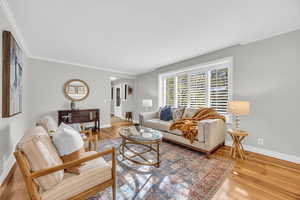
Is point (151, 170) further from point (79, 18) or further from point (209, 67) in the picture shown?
point (209, 67)

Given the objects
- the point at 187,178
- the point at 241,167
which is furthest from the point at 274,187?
the point at 187,178

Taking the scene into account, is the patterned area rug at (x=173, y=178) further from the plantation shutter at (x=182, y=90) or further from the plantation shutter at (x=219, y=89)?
the plantation shutter at (x=182, y=90)

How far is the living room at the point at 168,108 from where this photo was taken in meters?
1.39

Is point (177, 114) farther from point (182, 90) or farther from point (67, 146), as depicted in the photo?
point (67, 146)

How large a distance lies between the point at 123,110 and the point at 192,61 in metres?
4.45

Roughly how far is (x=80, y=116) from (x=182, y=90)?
3.58 metres

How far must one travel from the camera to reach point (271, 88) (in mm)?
2293

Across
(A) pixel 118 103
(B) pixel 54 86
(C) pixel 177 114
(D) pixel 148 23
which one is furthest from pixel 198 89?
(A) pixel 118 103

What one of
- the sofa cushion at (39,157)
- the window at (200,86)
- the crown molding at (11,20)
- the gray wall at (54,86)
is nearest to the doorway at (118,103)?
the gray wall at (54,86)

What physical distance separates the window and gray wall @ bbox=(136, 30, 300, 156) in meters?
0.30

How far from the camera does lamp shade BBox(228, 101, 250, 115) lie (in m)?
2.15

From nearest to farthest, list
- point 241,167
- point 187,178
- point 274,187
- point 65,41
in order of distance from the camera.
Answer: point 274,187 → point 187,178 → point 241,167 → point 65,41

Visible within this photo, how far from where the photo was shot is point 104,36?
7.57 feet

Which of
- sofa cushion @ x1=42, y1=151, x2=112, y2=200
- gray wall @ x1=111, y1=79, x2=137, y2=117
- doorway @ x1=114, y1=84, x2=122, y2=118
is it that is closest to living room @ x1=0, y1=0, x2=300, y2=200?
sofa cushion @ x1=42, y1=151, x2=112, y2=200
